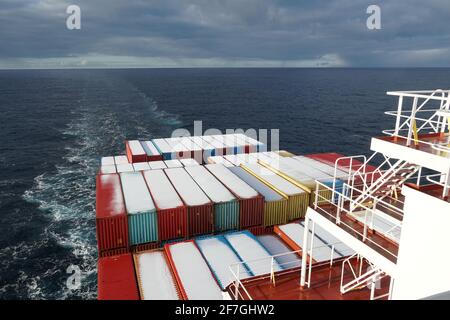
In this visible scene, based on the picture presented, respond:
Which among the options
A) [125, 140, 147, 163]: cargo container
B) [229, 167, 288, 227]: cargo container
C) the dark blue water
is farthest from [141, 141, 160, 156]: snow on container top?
[229, 167, 288, 227]: cargo container

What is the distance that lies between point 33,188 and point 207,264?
39806 millimetres

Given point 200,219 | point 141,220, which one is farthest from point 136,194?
point 200,219

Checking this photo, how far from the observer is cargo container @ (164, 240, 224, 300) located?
19.1m

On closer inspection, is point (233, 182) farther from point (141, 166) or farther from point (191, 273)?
point (141, 166)

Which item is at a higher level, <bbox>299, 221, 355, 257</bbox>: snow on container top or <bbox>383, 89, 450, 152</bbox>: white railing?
<bbox>383, 89, 450, 152</bbox>: white railing

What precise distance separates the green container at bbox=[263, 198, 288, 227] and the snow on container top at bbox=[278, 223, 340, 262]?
1.57 m

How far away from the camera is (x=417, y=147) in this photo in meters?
11.9

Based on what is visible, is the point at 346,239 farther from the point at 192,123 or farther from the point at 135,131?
the point at 192,123

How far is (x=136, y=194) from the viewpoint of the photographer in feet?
94.3

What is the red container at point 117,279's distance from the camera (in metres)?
19.7

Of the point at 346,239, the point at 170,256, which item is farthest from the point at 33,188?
the point at 346,239

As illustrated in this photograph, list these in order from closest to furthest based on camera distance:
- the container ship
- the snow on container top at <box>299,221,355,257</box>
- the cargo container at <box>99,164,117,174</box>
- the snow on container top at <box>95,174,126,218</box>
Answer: the container ship, the snow on container top at <box>299,221,355,257</box>, the snow on container top at <box>95,174,126,218</box>, the cargo container at <box>99,164,117,174</box>

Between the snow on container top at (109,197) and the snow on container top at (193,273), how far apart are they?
5.55 metres

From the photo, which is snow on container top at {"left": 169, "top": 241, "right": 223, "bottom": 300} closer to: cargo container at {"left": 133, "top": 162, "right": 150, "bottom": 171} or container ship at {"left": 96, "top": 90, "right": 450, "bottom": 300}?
container ship at {"left": 96, "top": 90, "right": 450, "bottom": 300}
